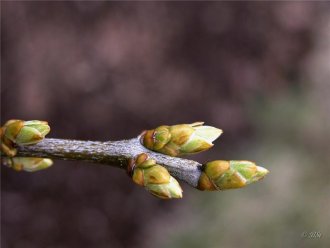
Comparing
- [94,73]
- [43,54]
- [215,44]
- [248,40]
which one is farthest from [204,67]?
[43,54]

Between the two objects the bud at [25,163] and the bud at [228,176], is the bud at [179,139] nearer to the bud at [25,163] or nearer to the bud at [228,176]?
the bud at [228,176]

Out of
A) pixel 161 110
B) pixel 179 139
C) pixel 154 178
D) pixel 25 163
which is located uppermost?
pixel 179 139

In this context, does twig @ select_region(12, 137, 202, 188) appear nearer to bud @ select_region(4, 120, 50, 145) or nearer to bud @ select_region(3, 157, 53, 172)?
bud @ select_region(4, 120, 50, 145)

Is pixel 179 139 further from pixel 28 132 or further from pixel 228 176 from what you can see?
pixel 28 132

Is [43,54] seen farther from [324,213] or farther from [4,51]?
[324,213]

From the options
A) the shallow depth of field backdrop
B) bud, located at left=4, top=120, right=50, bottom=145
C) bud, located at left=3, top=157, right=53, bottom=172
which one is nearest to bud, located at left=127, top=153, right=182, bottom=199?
bud, located at left=4, top=120, right=50, bottom=145

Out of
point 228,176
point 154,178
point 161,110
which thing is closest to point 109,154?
point 154,178
